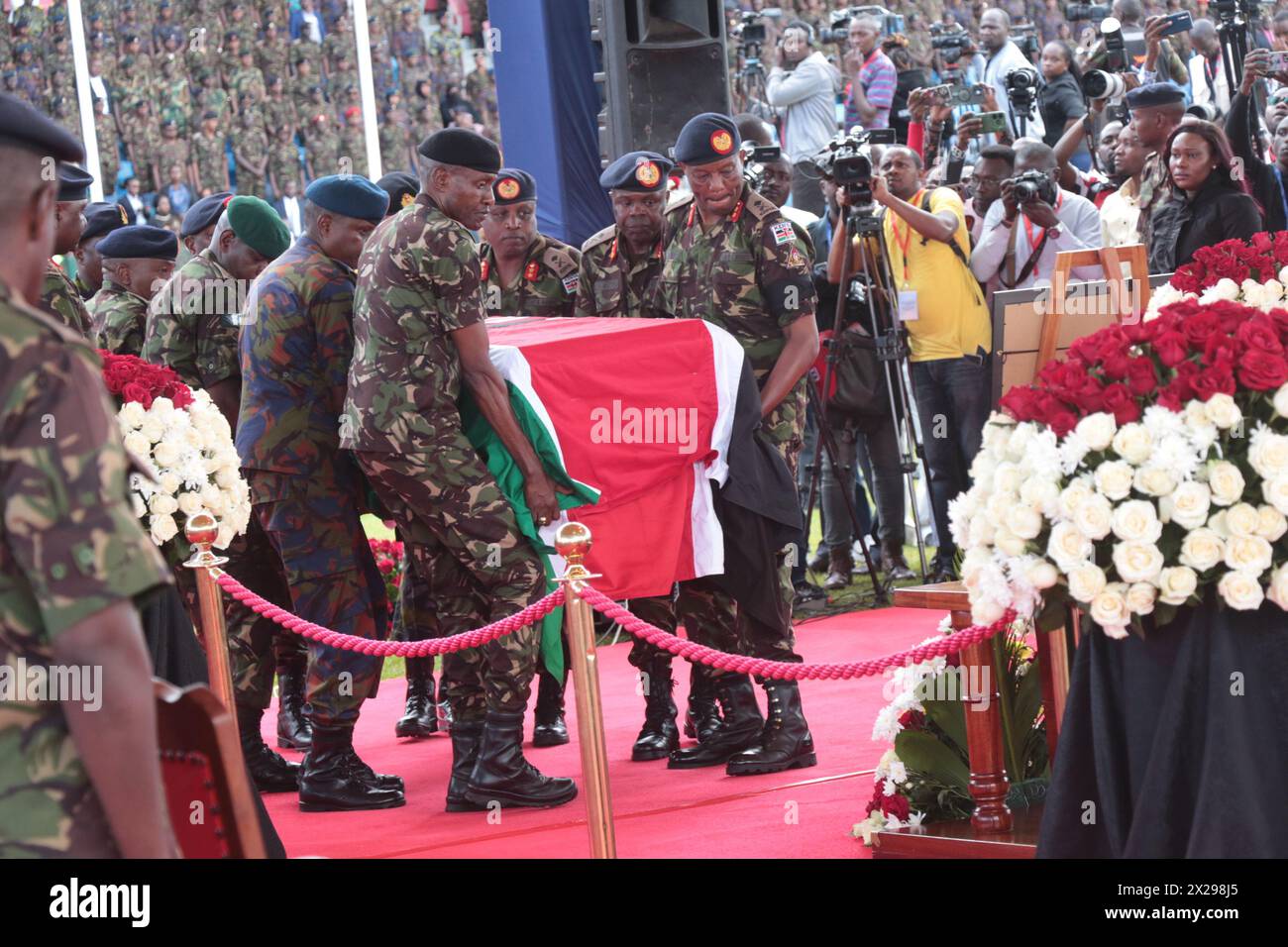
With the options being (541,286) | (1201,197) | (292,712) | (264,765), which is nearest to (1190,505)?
(264,765)

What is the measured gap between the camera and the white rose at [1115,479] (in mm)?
3086

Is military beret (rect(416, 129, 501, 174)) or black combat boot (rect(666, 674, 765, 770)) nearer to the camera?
military beret (rect(416, 129, 501, 174))

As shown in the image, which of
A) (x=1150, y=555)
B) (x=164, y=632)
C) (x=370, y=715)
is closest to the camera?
(x=1150, y=555)

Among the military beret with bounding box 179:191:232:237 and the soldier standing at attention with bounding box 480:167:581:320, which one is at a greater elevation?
the military beret with bounding box 179:191:232:237

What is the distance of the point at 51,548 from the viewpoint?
2.00 meters

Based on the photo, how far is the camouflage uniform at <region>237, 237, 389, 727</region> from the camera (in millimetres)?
5484

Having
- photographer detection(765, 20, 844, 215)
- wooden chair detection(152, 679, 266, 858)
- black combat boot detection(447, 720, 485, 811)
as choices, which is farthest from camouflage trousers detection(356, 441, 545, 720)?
photographer detection(765, 20, 844, 215)

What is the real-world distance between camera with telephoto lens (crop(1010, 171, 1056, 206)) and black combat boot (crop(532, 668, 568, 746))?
3342 millimetres

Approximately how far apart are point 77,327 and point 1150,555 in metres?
3.88

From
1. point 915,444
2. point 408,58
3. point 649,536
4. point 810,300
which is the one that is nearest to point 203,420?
point 649,536

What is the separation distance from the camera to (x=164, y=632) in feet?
13.9

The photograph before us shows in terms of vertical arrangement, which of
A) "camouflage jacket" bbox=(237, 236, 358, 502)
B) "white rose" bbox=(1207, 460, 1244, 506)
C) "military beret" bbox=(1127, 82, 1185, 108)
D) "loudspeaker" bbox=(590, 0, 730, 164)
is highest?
"loudspeaker" bbox=(590, 0, 730, 164)

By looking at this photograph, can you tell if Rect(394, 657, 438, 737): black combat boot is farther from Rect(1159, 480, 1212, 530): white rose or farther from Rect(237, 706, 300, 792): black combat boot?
Rect(1159, 480, 1212, 530): white rose
